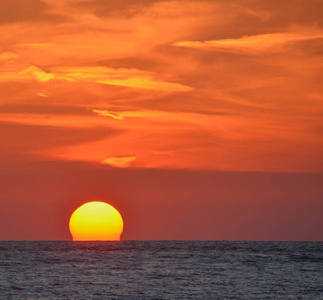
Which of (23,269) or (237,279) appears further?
(23,269)

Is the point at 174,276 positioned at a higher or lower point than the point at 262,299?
higher

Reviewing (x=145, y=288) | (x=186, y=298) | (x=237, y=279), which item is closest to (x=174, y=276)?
(x=237, y=279)

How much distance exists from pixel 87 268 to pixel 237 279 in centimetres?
2169

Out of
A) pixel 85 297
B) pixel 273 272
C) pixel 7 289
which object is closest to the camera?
pixel 85 297

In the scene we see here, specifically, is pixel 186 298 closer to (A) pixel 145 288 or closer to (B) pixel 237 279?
(A) pixel 145 288

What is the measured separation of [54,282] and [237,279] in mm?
17706

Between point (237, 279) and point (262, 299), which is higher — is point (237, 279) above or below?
above

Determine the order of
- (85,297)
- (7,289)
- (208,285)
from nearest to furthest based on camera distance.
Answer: (85,297) → (7,289) → (208,285)

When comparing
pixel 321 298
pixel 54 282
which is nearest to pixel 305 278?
pixel 321 298

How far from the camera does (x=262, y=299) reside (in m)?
48.9

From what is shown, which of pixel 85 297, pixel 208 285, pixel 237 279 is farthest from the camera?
pixel 237 279

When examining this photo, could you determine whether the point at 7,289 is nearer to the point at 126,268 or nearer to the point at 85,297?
the point at 85,297

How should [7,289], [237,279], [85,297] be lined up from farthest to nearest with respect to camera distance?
[237,279], [7,289], [85,297]

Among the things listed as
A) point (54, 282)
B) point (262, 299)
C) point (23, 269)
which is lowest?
point (262, 299)
